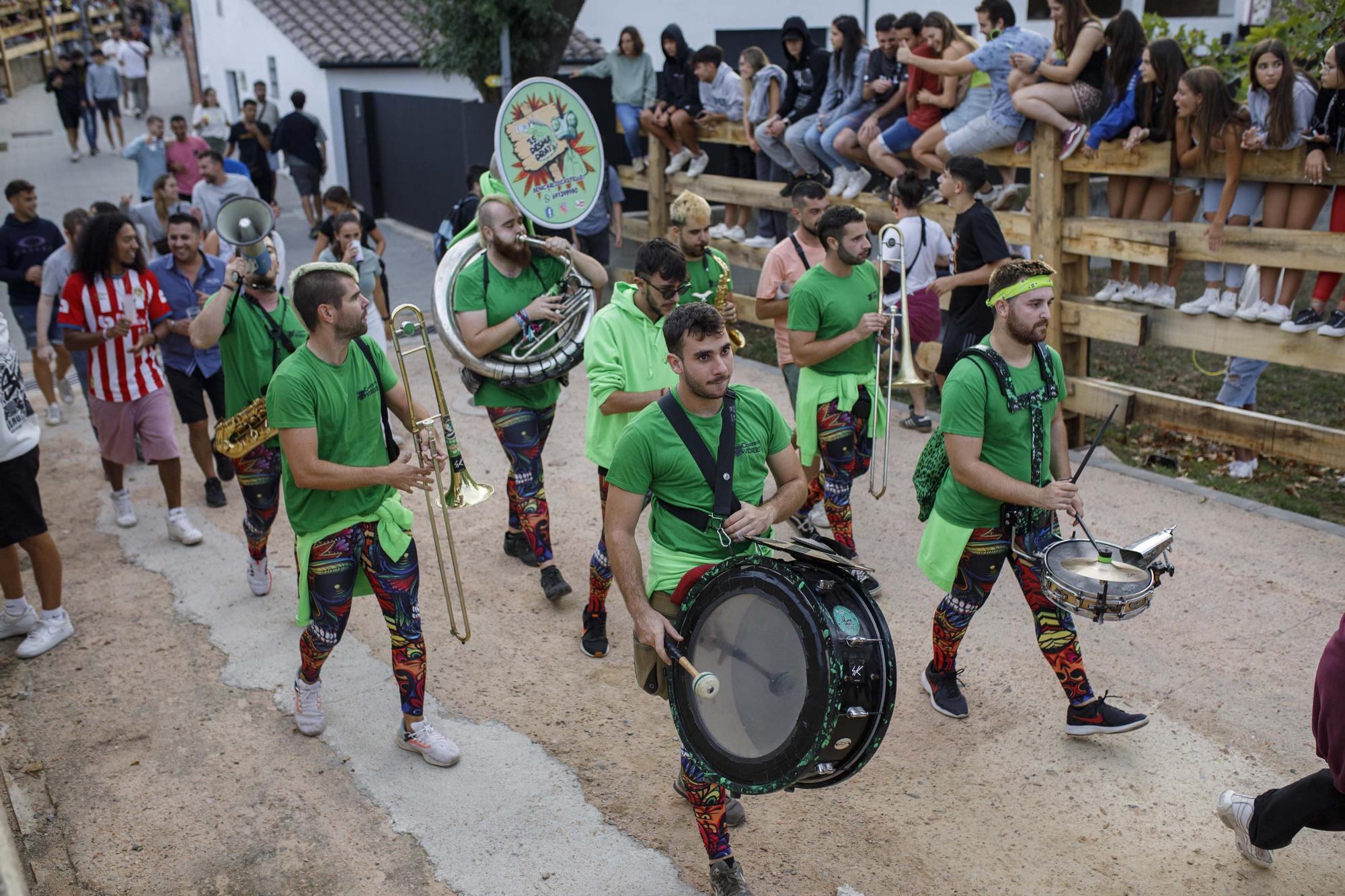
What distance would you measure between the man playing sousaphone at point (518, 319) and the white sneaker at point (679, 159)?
219 inches

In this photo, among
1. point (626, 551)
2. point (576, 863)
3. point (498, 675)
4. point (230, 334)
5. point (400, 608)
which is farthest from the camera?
point (230, 334)

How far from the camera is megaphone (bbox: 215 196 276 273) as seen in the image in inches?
230

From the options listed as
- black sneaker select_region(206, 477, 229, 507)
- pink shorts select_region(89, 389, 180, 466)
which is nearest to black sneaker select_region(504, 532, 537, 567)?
pink shorts select_region(89, 389, 180, 466)

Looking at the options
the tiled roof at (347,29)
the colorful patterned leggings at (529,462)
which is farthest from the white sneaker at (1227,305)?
the tiled roof at (347,29)

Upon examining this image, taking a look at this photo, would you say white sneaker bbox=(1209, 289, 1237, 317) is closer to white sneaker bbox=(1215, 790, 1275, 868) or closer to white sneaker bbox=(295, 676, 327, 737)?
white sneaker bbox=(1215, 790, 1275, 868)

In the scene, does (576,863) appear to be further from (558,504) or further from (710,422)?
Answer: (558,504)

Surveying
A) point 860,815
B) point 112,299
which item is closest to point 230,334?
point 112,299

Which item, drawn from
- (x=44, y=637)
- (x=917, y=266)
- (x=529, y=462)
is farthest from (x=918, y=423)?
(x=44, y=637)

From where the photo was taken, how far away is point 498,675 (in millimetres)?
5570

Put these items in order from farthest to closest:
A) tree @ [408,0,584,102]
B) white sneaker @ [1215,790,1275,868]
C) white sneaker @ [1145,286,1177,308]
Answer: tree @ [408,0,584,102]
white sneaker @ [1145,286,1177,308]
white sneaker @ [1215,790,1275,868]

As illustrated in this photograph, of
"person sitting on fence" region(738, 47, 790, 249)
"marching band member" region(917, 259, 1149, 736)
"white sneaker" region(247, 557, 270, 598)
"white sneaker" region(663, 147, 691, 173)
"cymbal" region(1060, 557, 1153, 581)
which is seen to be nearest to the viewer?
"cymbal" region(1060, 557, 1153, 581)

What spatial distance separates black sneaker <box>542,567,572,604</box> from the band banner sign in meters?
1.97

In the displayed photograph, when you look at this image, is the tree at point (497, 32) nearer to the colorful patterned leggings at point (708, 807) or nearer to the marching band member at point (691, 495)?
the marching band member at point (691, 495)

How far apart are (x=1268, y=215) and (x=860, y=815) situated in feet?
16.2
